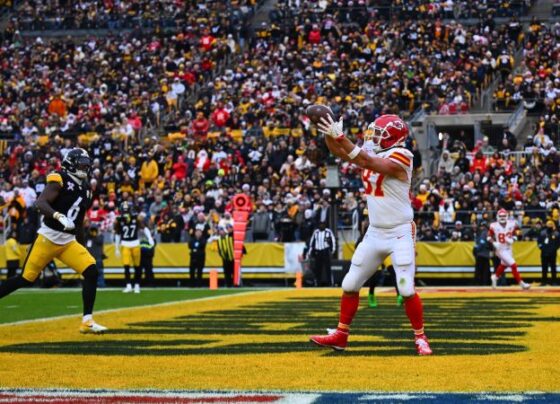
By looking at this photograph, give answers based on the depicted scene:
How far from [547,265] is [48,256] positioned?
626 inches

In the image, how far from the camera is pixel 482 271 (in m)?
25.2

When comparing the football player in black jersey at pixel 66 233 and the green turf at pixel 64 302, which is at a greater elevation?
the football player in black jersey at pixel 66 233

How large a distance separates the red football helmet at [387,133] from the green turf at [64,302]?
6.21 m

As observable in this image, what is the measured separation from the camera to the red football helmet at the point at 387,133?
358 inches

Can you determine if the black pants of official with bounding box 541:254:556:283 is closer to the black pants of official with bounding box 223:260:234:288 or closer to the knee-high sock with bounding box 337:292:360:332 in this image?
the black pants of official with bounding box 223:260:234:288

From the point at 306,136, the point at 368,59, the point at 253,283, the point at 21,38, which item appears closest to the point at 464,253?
the point at 253,283

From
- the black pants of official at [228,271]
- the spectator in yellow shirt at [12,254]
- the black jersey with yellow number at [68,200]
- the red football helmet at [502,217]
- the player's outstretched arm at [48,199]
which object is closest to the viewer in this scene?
the player's outstretched arm at [48,199]

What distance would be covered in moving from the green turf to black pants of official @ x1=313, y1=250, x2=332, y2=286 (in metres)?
3.69

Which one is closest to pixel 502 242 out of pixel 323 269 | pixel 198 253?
pixel 323 269

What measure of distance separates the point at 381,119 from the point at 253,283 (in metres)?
17.7

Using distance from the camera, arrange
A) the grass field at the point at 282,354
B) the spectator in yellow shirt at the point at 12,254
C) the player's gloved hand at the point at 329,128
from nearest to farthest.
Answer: the grass field at the point at 282,354 < the player's gloved hand at the point at 329,128 < the spectator in yellow shirt at the point at 12,254

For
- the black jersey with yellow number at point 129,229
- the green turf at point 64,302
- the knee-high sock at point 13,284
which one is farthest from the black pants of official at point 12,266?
the knee-high sock at point 13,284

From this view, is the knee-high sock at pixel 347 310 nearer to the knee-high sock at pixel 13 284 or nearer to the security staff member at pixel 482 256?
the knee-high sock at pixel 13 284

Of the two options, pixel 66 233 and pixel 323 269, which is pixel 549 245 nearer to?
pixel 323 269
